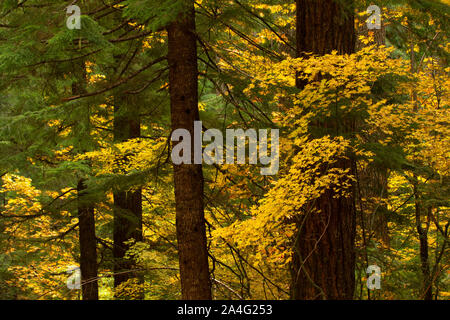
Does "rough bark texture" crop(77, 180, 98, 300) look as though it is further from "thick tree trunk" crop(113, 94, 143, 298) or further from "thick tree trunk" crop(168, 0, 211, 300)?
"thick tree trunk" crop(168, 0, 211, 300)

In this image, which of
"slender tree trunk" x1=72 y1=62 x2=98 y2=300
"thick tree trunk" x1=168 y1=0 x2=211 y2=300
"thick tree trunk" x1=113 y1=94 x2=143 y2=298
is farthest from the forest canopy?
"slender tree trunk" x1=72 y1=62 x2=98 y2=300

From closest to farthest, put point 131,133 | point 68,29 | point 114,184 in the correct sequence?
1. point 68,29
2. point 114,184
3. point 131,133

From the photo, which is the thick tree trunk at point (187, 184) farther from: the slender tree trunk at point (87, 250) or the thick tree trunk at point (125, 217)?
the slender tree trunk at point (87, 250)

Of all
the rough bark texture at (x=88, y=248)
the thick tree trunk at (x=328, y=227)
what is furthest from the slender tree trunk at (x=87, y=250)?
the thick tree trunk at (x=328, y=227)

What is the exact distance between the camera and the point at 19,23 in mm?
5113

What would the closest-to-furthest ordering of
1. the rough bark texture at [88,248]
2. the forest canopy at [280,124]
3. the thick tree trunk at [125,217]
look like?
the forest canopy at [280,124] → the thick tree trunk at [125,217] → the rough bark texture at [88,248]

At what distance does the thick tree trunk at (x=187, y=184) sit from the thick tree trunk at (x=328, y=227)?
114 cm

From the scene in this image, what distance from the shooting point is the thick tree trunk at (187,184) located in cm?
506

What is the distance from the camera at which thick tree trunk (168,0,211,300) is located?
506cm

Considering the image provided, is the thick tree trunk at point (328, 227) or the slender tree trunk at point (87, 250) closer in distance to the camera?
the thick tree trunk at point (328, 227)
